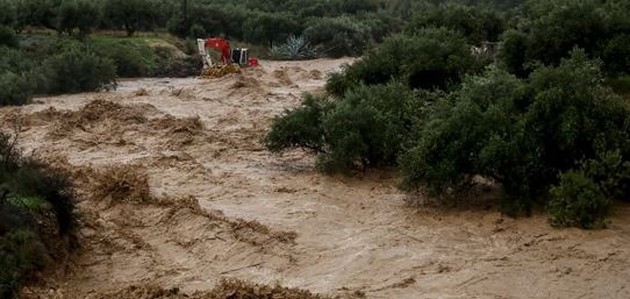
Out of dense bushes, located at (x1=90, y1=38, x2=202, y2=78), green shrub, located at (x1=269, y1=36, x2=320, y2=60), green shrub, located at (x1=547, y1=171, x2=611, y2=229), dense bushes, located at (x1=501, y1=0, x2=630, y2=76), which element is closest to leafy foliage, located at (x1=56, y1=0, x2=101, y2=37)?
dense bushes, located at (x1=90, y1=38, x2=202, y2=78)

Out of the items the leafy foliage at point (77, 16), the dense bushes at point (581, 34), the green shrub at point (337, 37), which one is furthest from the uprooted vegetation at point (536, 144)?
the green shrub at point (337, 37)

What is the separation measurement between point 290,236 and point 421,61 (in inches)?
453

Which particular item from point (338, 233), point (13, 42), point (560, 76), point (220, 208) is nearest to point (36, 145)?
point (220, 208)

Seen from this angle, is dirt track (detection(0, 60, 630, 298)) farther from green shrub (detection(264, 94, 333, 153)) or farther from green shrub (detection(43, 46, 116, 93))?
green shrub (detection(43, 46, 116, 93))

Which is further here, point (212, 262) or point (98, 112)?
point (98, 112)

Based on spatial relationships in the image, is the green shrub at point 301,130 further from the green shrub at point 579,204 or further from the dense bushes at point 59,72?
the dense bushes at point 59,72

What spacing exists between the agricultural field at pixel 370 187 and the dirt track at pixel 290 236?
43 mm

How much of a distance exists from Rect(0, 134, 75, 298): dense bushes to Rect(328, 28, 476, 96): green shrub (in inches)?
456

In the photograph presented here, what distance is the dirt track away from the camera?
11.1 m

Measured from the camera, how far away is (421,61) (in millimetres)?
23625

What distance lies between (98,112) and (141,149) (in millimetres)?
5215

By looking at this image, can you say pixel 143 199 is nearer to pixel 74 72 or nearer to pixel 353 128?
pixel 353 128

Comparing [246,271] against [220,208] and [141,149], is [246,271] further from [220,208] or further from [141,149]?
[141,149]

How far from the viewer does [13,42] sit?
40312mm
